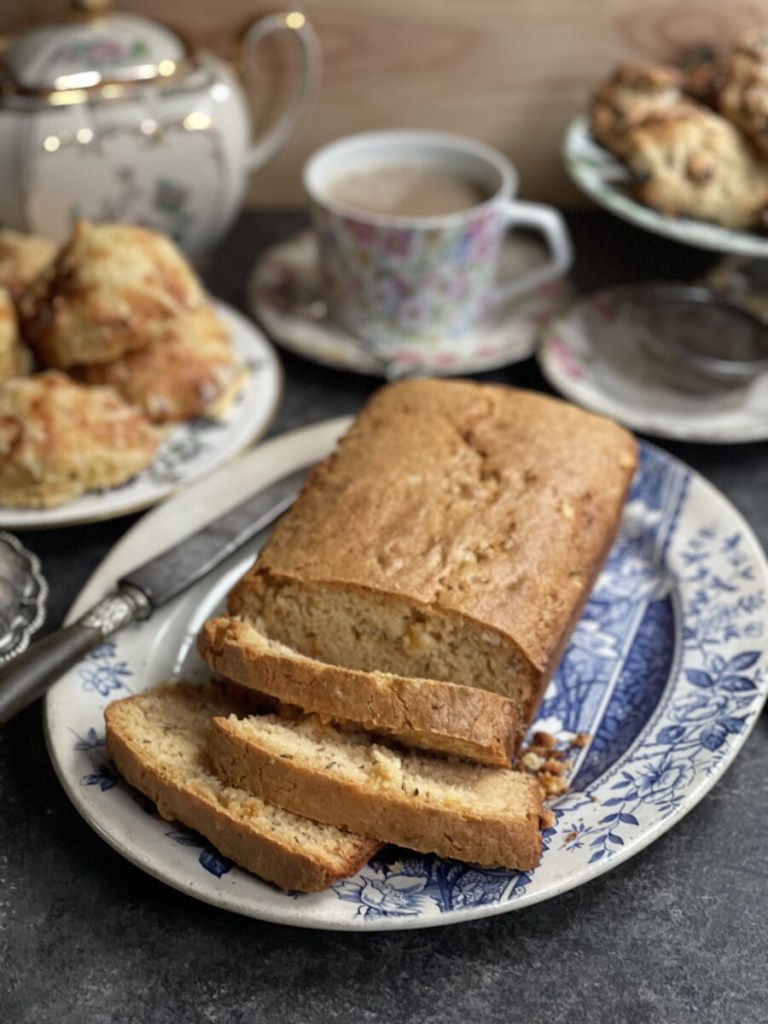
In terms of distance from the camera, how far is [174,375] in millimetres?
2062

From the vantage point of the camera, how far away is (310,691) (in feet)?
4.53

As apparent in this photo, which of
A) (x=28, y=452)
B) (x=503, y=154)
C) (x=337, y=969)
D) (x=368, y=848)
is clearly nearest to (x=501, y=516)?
(x=368, y=848)

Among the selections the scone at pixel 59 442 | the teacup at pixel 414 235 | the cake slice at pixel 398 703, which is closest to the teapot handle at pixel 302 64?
the teacup at pixel 414 235

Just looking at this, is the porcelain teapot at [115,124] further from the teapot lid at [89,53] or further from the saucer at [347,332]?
the saucer at [347,332]

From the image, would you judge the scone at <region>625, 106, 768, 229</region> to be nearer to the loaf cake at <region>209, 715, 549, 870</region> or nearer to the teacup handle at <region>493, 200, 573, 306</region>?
the teacup handle at <region>493, 200, 573, 306</region>

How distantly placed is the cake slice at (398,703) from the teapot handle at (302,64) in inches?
58.7

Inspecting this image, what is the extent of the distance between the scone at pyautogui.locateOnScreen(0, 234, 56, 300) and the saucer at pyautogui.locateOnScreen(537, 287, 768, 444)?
1047mm

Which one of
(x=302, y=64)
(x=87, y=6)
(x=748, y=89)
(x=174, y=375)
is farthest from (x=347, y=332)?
(x=748, y=89)

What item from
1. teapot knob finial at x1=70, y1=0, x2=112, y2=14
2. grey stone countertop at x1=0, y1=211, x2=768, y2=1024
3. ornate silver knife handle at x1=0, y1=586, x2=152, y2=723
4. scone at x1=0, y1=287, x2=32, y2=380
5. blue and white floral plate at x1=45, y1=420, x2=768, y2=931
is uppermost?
teapot knob finial at x1=70, y1=0, x2=112, y2=14

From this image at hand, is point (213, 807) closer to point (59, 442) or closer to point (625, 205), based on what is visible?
point (59, 442)

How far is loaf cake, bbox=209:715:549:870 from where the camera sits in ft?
4.14

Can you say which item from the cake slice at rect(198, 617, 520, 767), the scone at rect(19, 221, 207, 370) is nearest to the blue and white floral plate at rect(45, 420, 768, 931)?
the cake slice at rect(198, 617, 520, 767)

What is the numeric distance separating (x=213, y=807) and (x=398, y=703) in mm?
253

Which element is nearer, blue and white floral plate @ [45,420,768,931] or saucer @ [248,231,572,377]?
blue and white floral plate @ [45,420,768,931]
